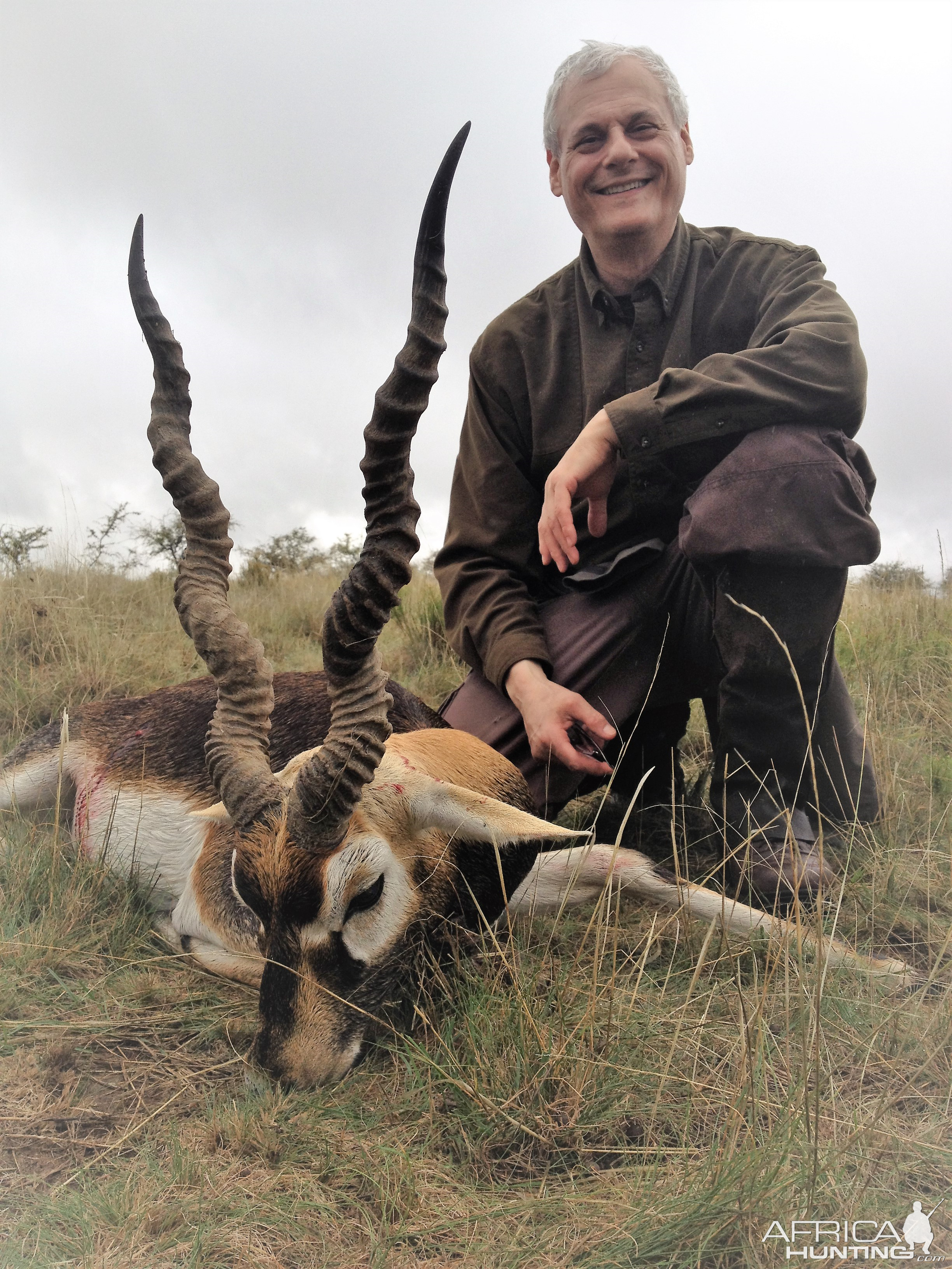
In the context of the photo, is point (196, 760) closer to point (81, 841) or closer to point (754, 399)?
point (81, 841)

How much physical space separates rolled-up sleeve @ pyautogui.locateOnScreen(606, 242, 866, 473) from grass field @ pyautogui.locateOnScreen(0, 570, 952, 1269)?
1674mm

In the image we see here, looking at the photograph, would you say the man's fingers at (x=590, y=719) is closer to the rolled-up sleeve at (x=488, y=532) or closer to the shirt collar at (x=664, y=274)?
the rolled-up sleeve at (x=488, y=532)

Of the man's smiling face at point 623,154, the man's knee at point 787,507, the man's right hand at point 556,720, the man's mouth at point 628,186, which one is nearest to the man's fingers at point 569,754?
the man's right hand at point 556,720

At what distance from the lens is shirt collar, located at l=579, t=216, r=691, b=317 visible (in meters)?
3.82

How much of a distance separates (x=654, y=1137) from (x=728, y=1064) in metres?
0.37

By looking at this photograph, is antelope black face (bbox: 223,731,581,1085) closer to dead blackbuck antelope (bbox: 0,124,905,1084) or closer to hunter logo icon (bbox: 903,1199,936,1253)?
dead blackbuck antelope (bbox: 0,124,905,1084)

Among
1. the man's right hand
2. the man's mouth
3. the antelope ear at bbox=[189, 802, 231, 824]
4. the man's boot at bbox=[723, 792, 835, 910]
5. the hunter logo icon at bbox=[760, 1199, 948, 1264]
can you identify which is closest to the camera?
the hunter logo icon at bbox=[760, 1199, 948, 1264]

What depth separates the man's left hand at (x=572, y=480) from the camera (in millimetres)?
3121

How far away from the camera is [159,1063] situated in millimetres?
2492

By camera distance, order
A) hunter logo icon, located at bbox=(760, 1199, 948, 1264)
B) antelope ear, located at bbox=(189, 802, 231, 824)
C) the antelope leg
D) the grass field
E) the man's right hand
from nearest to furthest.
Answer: hunter logo icon, located at bbox=(760, 1199, 948, 1264) → the grass field → the antelope leg → antelope ear, located at bbox=(189, 802, 231, 824) → the man's right hand

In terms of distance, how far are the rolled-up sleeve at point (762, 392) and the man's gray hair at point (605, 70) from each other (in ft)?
3.92

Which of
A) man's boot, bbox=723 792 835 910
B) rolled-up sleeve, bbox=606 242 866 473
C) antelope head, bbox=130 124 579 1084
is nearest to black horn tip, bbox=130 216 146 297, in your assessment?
antelope head, bbox=130 124 579 1084

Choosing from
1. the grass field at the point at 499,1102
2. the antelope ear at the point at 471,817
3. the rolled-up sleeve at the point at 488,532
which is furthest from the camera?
the rolled-up sleeve at the point at 488,532

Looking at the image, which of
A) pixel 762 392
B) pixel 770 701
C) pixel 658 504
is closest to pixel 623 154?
pixel 762 392
